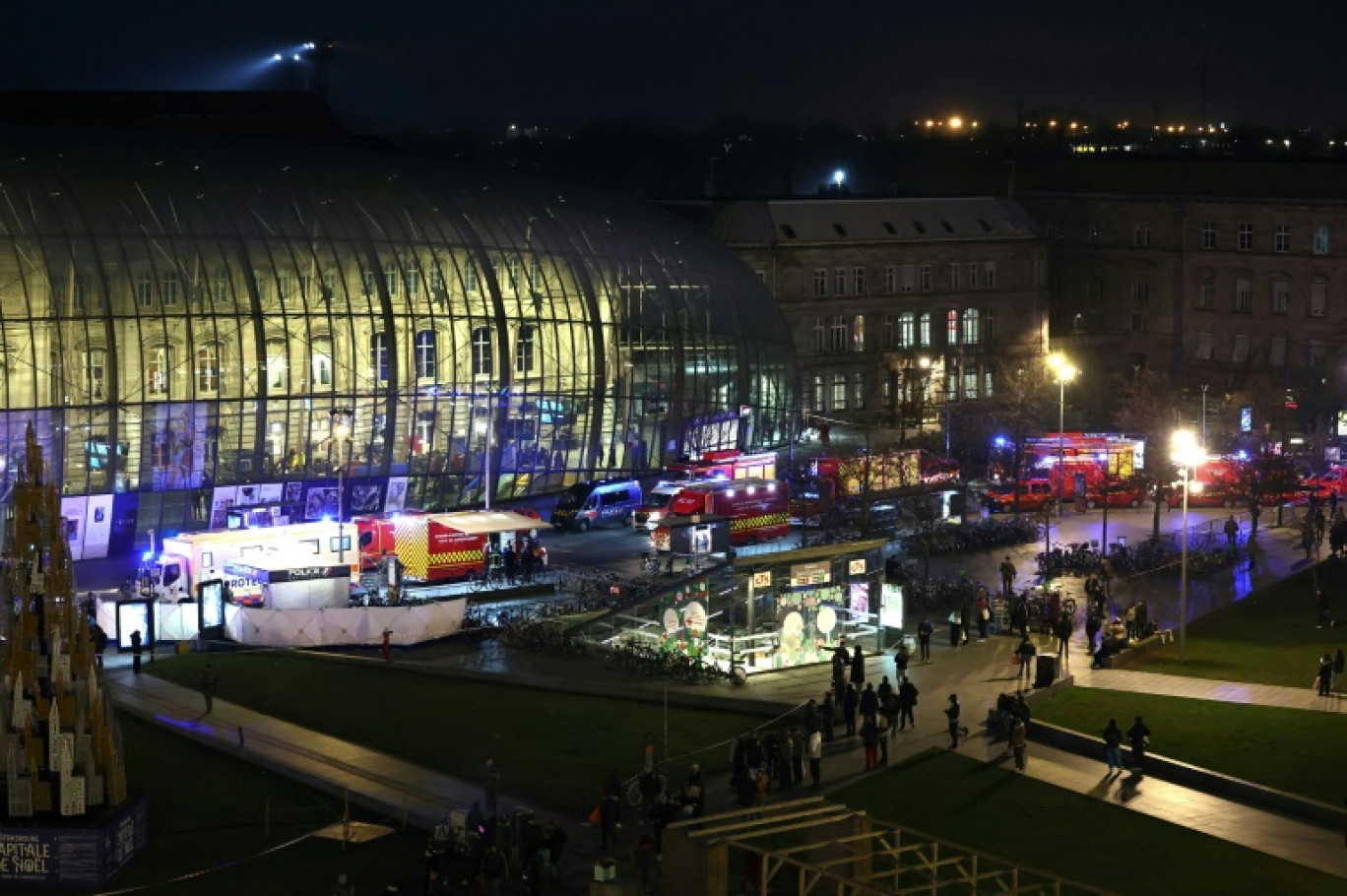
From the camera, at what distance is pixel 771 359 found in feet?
323

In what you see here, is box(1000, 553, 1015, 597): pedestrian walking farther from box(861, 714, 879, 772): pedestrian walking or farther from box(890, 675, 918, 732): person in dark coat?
box(861, 714, 879, 772): pedestrian walking

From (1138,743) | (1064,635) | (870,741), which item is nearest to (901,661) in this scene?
(870,741)

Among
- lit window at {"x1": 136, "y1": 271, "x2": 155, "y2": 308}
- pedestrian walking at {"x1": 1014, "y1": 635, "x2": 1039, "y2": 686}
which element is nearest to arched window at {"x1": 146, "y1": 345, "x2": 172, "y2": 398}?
lit window at {"x1": 136, "y1": 271, "x2": 155, "y2": 308}

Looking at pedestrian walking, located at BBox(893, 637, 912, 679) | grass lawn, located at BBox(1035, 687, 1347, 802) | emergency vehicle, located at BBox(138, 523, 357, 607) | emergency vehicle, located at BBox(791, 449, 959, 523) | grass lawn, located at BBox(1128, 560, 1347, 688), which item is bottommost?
grass lawn, located at BBox(1035, 687, 1347, 802)

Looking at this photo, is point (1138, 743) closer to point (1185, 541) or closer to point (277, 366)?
point (1185, 541)

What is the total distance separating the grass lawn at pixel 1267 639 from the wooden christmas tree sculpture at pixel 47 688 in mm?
27292

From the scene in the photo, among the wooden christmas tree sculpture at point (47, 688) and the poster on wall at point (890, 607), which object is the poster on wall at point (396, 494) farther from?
the wooden christmas tree sculpture at point (47, 688)

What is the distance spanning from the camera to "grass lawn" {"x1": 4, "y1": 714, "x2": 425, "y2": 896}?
40.8m

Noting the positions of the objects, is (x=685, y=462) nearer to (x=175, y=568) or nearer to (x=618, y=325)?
(x=618, y=325)

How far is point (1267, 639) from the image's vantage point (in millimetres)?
63438

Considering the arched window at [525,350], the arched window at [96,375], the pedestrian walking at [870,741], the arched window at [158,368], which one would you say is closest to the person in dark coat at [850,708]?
the pedestrian walking at [870,741]

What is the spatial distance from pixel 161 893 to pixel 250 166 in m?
46.4

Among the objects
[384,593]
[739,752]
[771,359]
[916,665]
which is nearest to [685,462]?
[771,359]

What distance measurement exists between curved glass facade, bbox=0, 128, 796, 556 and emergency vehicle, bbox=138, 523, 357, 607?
8.56m
